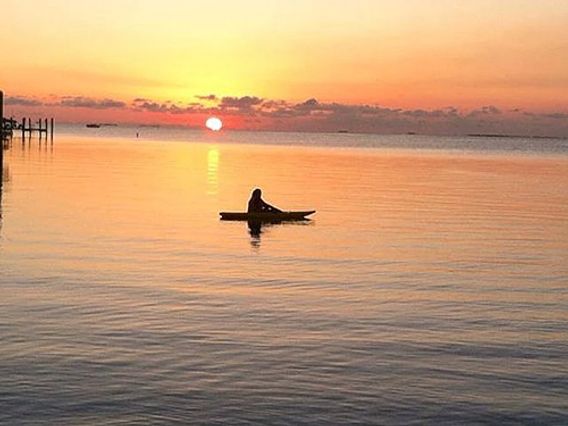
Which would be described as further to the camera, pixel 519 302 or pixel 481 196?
pixel 481 196

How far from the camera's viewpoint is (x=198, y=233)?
31.9 meters

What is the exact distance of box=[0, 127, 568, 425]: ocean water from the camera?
40.2ft

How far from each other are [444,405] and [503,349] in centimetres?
374

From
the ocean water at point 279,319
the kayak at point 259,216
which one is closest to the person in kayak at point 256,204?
the kayak at point 259,216

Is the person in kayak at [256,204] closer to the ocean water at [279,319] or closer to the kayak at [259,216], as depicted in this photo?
the kayak at [259,216]

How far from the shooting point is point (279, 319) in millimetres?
17547

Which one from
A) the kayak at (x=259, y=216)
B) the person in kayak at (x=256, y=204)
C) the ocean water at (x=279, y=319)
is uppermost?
the person in kayak at (x=256, y=204)

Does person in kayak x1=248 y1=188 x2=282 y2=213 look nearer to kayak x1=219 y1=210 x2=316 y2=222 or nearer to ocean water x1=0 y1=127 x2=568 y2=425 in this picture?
kayak x1=219 y1=210 x2=316 y2=222

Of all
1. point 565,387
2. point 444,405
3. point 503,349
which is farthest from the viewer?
Result: point 503,349

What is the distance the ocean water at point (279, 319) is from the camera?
12258 mm

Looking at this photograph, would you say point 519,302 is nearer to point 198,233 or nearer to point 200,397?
point 200,397

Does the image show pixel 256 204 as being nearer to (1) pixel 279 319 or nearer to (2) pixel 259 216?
(2) pixel 259 216

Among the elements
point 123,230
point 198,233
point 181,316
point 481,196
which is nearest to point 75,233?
point 123,230

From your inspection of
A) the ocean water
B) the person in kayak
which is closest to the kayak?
the person in kayak
